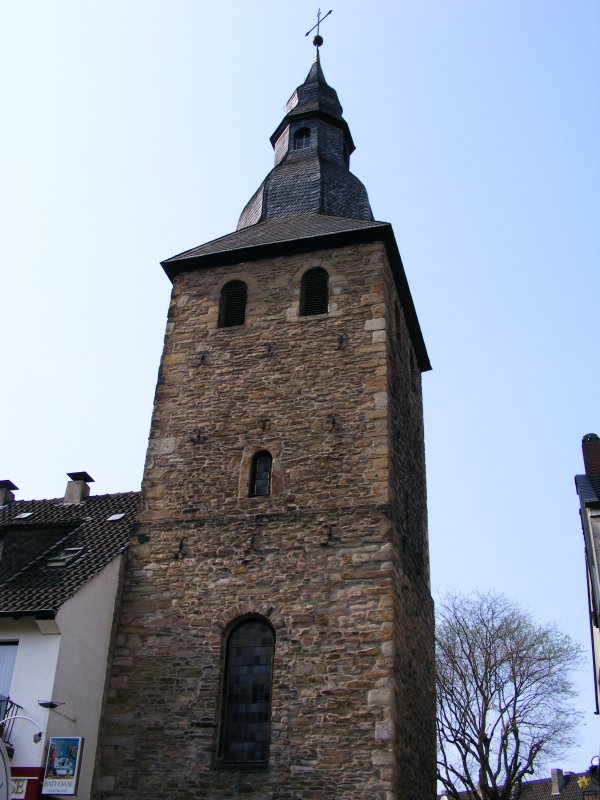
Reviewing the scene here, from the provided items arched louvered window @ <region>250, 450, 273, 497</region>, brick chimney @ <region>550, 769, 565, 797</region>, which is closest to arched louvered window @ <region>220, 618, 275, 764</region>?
arched louvered window @ <region>250, 450, 273, 497</region>

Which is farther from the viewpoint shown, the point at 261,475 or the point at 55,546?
the point at 55,546

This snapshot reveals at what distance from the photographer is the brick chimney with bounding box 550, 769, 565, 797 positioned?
125ft

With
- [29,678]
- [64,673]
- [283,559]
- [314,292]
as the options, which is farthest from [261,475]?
[29,678]

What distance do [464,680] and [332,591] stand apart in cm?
987

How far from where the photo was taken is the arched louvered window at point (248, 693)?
11.9 metres

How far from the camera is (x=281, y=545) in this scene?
42.9 feet

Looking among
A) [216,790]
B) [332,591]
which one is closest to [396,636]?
[332,591]

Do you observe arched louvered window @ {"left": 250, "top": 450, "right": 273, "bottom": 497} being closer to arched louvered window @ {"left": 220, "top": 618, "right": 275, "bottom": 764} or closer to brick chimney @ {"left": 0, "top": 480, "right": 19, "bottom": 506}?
Answer: arched louvered window @ {"left": 220, "top": 618, "right": 275, "bottom": 764}

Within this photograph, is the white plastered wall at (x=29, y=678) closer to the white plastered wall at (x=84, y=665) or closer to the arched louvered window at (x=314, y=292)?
the white plastered wall at (x=84, y=665)

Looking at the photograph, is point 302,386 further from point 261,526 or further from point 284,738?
point 284,738

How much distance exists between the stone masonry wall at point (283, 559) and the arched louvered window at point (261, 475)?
16 cm

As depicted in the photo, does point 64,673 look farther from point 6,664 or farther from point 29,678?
point 6,664

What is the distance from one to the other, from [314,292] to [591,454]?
7.02 m

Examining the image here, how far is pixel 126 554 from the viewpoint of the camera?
1370 cm
